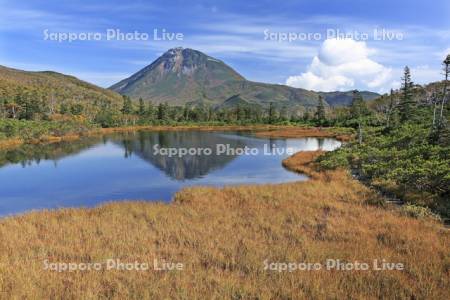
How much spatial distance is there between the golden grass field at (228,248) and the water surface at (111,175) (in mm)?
8190

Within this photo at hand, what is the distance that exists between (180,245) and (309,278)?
5.36 meters

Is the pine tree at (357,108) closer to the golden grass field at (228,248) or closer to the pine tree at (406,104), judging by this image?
the pine tree at (406,104)

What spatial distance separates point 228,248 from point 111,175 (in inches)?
1121

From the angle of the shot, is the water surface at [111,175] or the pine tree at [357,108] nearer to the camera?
the water surface at [111,175]

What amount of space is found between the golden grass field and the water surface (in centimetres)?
819

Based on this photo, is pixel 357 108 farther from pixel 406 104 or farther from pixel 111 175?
pixel 111 175

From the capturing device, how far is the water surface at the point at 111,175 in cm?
2859

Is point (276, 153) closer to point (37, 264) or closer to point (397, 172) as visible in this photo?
point (397, 172)

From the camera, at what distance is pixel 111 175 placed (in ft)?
129

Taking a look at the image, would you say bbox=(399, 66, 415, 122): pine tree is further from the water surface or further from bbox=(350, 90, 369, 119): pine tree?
bbox=(350, 90, 369, 119): pine tree

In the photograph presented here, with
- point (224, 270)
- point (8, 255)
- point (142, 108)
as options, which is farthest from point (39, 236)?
point (142, 108)

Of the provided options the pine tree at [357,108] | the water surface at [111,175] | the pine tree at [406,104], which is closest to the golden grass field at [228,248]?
the water surface at [111,175]

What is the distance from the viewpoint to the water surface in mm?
28594

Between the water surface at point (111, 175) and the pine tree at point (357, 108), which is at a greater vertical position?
the pine tree at point (357, 108)
